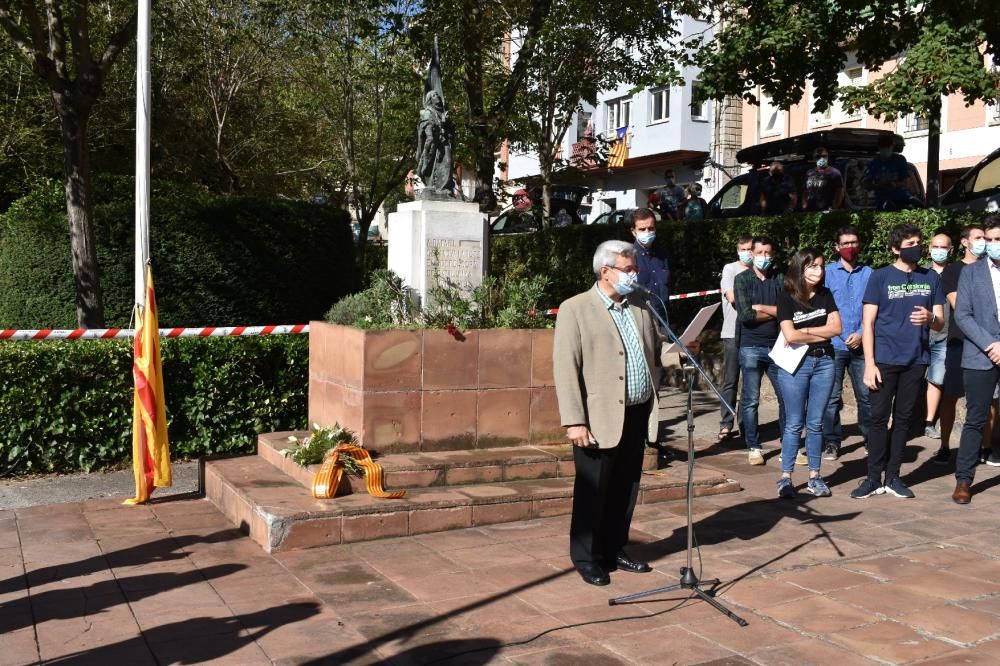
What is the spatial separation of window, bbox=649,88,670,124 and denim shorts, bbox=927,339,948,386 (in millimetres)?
30941

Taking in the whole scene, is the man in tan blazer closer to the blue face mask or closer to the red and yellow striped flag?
the blue face mask

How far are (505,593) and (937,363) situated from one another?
556 cm

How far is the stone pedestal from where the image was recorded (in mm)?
9180

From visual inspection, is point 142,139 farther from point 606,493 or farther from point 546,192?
point 546,192

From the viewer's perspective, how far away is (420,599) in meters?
5.59

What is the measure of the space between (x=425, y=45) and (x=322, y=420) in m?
9.10

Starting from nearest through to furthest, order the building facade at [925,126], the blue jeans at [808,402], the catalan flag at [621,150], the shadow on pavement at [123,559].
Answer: the shadow on pavement at [123,559]
the blue jeans at [808,402]
the building facade at [925,126]
the catalan flag at [621,150]

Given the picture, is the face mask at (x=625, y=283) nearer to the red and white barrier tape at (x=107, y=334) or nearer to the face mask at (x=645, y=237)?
the face mask at (x=645, y=237)

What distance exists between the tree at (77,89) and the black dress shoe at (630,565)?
29.8ft

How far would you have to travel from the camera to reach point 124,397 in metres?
8.89

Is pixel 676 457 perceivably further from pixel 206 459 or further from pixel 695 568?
pixel 206 459

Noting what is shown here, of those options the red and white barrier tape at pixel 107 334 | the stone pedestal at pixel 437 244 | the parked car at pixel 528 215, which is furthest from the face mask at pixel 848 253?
the parked car at pixel 528 215

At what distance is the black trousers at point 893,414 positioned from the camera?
7.79 metres

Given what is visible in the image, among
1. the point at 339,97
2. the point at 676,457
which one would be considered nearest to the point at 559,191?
the point at 339,97
